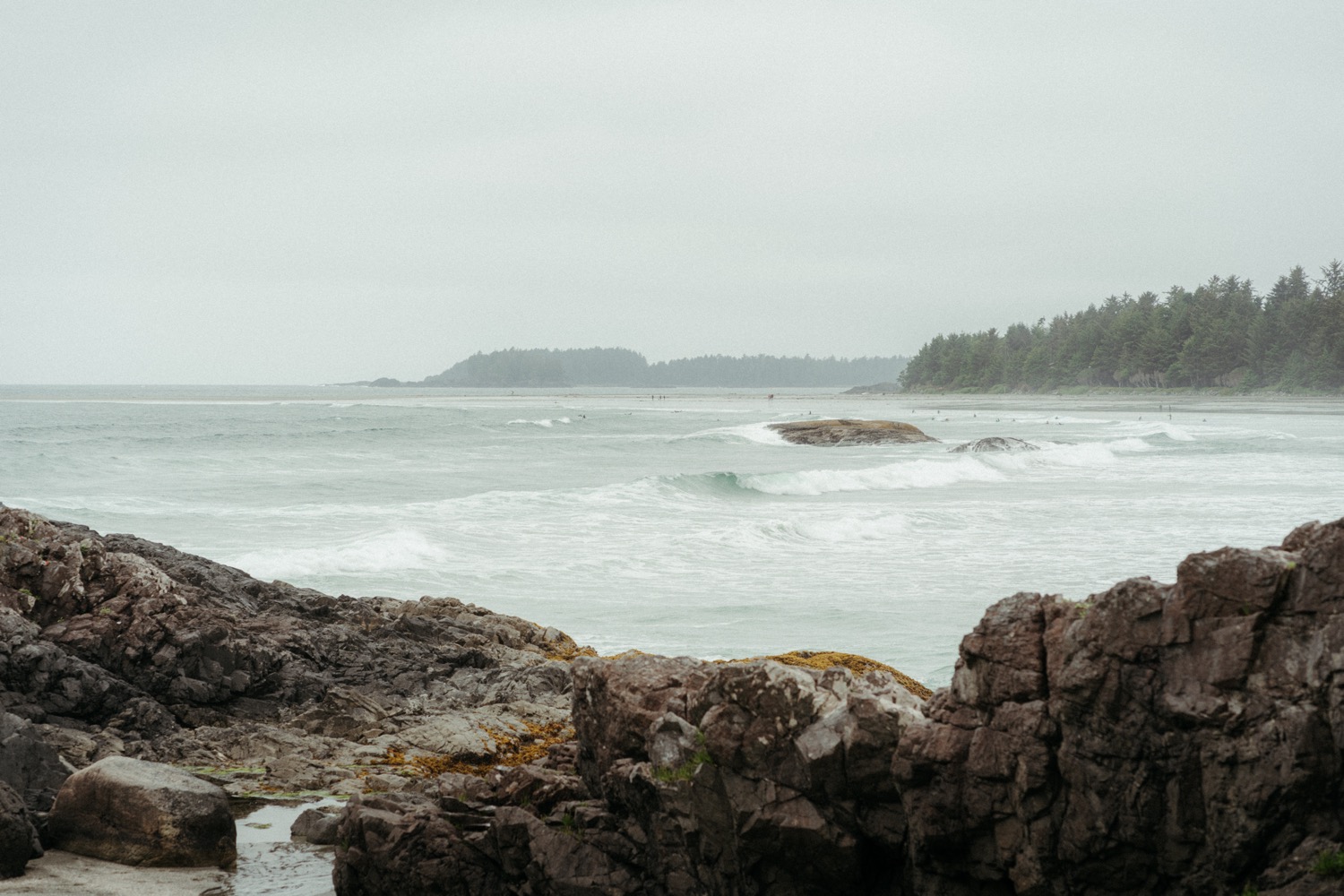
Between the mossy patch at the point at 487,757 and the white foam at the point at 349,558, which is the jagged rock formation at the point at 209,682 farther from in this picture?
the white foam at the point at 349,558

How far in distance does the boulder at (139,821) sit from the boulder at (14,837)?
0.29 metres

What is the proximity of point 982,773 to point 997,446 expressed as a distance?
44.9m

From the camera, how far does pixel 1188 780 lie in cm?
523

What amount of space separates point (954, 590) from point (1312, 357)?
13156 cm

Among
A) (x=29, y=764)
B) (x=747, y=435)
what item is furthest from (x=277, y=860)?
(x=747, y=435)

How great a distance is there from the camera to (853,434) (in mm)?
60875

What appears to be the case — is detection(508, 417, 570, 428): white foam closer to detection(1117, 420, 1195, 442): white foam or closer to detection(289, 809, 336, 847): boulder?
detection(1117, 420, 1195, 442): white foam

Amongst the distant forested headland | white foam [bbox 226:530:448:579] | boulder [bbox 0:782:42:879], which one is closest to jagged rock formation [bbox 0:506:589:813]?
boulder [bbox 0:782:42:879]

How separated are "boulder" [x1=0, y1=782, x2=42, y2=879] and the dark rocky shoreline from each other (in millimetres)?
376

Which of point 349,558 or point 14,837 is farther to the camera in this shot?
point 349,558

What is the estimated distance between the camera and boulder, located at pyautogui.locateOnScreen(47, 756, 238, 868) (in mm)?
7465

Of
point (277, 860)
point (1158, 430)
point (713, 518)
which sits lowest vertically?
point (277, 860)

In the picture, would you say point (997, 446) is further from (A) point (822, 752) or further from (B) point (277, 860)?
(A) point (822, 752)

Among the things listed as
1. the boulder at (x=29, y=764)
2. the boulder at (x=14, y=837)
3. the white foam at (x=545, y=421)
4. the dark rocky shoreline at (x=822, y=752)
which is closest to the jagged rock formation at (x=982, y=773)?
the dark rocky shoreline at (x=822, y=752)
